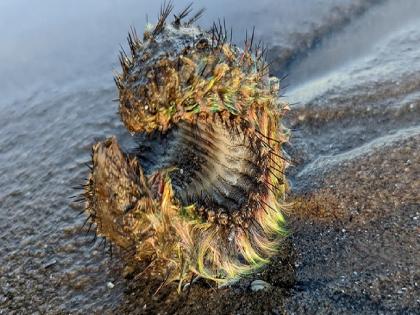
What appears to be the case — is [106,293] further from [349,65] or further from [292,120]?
[349,65]

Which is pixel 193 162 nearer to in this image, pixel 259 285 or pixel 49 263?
pixel 259 285

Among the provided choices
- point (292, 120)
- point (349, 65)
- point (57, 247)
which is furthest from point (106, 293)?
point (349, 65)

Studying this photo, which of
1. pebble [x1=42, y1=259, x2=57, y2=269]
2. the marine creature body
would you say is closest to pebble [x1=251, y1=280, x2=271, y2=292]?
the marine creature body

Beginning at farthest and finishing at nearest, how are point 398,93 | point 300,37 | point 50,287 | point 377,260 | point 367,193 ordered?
point 300,37 < point 398,93 < point 367,193 < point 50,287 < point 377,260

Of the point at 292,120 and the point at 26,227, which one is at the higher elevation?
the point at 26,227

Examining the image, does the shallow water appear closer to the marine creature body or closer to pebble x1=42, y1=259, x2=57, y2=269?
pebble x1=42, y1=259, x2=57, y2=269

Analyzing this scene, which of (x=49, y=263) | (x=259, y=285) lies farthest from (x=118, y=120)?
(x=259, y=285)
